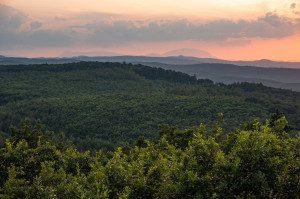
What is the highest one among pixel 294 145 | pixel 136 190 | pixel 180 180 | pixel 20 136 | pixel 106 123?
pixel 294 145

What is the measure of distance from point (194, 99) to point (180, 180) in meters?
160

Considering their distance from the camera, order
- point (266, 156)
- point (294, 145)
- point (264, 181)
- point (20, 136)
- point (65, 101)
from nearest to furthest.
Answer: point (264, 181) < point (266, 156) < point (294, 145) < point (20, 136) < point (65, 101)

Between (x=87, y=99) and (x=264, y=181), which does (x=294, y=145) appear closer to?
(x=264, y=181)

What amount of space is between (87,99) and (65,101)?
40.5 feet

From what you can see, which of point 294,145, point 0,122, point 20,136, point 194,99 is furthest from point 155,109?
point 294,145

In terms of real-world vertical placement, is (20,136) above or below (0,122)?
above

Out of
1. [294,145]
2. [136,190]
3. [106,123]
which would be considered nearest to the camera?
[136,190]

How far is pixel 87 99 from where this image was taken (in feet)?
584

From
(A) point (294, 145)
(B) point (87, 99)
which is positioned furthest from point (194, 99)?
(A) point (294, 145)

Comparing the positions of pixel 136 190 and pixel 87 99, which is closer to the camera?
pixel 136 190

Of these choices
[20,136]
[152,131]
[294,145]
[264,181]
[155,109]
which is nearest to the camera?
[264,181]

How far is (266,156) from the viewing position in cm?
1255

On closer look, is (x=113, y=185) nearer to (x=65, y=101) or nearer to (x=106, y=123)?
(x=106, y=123)

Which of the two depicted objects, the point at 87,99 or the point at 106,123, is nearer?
the point at 106,123
